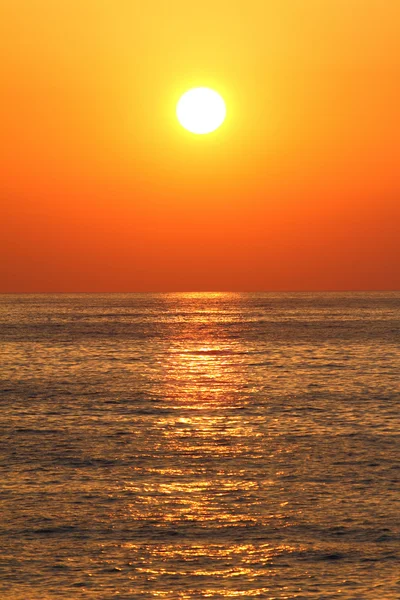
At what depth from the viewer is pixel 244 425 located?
47.7 m

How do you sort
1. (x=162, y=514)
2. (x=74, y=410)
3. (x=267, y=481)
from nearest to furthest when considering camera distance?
(x=162, y=514)
(x=267, y=481)
(x=74, y=410)

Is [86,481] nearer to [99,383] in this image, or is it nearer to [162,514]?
[162,514]

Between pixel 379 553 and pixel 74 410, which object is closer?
pixel 379 553

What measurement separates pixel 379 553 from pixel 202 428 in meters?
21.8

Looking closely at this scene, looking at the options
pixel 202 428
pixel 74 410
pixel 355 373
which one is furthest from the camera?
pixel 355 373

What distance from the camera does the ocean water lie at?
23.5 metres

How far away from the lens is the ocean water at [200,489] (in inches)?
923

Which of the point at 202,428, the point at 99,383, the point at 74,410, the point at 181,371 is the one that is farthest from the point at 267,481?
the point at 181,371

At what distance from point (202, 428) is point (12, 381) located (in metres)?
28.6

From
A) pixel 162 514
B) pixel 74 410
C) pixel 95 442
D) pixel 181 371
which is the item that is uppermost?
pixel 181 371

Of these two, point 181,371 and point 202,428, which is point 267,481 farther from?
point 181,371

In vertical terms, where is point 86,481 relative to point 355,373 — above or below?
below

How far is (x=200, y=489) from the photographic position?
32.3 metres

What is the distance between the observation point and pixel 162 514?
29078 millimetres
